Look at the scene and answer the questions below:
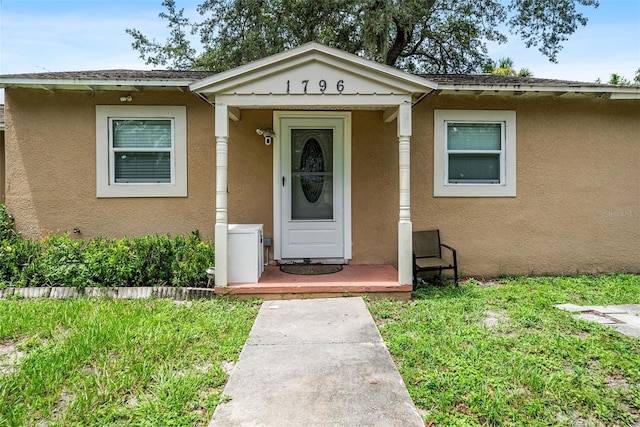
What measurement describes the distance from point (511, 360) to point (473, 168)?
3.94m

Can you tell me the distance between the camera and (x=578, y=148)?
670 centimetres

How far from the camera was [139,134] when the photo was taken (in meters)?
6.42

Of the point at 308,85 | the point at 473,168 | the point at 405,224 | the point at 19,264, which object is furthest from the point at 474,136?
the point at 19,264

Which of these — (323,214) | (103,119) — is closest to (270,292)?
(323,214)

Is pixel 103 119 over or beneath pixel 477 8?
beneath

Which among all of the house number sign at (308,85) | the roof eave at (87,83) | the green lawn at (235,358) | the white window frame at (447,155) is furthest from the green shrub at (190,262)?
the white window frame at (447,155)

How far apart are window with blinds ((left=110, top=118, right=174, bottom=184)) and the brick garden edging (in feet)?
6.17

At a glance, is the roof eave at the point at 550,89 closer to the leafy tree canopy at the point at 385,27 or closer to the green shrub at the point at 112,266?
the green shrub at the point at 112,266

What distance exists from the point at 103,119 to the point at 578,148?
25.3 ft

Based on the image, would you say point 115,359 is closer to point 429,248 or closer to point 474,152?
point 429,248

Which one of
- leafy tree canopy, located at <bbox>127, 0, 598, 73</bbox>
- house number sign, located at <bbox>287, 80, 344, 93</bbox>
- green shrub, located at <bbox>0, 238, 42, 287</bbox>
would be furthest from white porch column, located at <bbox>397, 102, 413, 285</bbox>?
leafy tree canopy, located at <bbox>127, 0, 598, 73</bbox>

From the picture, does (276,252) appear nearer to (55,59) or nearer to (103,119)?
(103,119)

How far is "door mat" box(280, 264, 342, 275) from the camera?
20.1 feet

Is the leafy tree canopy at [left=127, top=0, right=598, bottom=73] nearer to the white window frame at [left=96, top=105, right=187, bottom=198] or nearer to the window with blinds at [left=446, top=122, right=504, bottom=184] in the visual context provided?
the window with blinds at [left=446, top=122, right=504, bottom=184]
